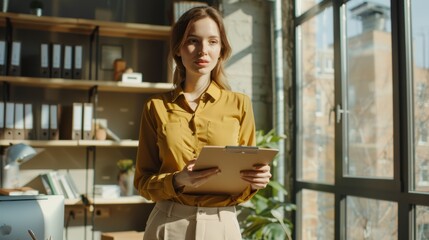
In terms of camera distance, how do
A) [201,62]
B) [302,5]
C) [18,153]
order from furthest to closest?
[302,5]
[18,153]
[201,62]

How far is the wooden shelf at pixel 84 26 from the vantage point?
368cm

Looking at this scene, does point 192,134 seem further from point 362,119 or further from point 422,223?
point 362,119

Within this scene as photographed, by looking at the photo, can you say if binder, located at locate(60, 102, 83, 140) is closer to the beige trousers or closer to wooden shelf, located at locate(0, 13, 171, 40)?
wooden shelf, located at locate(0, 13, 171, 40)

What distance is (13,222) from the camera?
52.7 inches

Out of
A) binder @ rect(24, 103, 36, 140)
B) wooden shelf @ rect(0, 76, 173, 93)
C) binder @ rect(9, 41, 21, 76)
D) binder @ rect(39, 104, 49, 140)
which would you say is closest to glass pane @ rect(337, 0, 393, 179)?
wooden shelf @ rect(0, 76, 173, 93)

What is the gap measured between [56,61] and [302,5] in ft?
6.35

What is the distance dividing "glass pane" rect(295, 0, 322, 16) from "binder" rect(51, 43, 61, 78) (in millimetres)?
1866

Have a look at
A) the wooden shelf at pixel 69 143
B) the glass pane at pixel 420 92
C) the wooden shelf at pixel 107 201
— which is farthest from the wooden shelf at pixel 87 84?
the glass pane at pixel 420 92

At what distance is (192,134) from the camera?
4.47ft

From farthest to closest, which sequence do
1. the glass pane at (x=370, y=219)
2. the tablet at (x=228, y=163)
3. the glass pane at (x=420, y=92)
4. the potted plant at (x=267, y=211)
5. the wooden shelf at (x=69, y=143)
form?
the wooden shelf at (x=69, y=143) → the potted plant at (x=267, y=211) → the glass pane at (x=370, y=219) → the glass pane at (x=420, y=92) → the tablet at (x=228, y=163)

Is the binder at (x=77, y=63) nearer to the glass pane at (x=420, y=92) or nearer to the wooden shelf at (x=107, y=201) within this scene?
the wooden shelf at (x=107, y=201)

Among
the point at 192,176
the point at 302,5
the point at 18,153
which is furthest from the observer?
the point at 302,5

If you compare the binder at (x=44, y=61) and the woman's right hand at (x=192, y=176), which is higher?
the binder at (x=44, y=61)

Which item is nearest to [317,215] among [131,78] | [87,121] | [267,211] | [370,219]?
[267,211]
